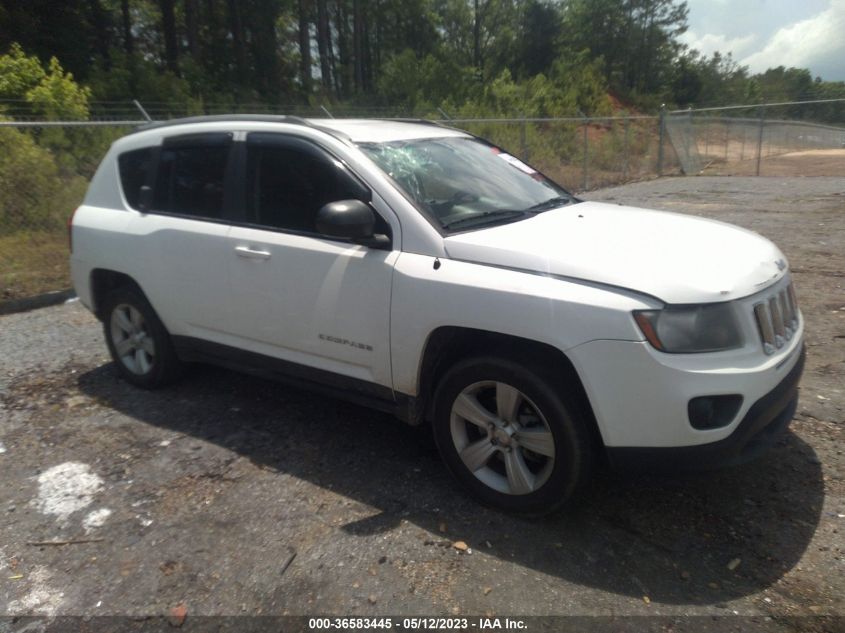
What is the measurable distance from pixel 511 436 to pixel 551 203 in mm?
1540

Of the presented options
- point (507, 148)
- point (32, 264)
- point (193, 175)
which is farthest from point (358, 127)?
point (507, 148)

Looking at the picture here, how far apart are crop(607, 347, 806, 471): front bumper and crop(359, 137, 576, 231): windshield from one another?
135cm

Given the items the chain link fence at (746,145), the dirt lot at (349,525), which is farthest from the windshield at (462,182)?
the chain link fence at (746,145)

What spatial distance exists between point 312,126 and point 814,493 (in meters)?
3.18

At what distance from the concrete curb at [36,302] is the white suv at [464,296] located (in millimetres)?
3290

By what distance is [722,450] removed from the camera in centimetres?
277

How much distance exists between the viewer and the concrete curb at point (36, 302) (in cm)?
722

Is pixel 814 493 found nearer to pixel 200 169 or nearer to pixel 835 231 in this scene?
pixel 200 169

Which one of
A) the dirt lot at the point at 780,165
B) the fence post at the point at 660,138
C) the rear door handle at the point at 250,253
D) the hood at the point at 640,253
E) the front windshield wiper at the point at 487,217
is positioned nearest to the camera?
the hood at the point at 640,253

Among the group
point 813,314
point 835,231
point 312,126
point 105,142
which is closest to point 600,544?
point 312,126

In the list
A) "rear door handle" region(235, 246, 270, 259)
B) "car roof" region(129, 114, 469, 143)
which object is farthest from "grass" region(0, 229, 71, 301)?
"rear door handle" region(235, 246, 270, 259)

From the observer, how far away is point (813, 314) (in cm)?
591

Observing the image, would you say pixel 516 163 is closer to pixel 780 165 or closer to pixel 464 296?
pixel 464 296

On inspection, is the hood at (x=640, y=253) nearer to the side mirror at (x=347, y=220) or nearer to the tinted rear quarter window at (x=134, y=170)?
the side mirror at (x=347, y=220)
